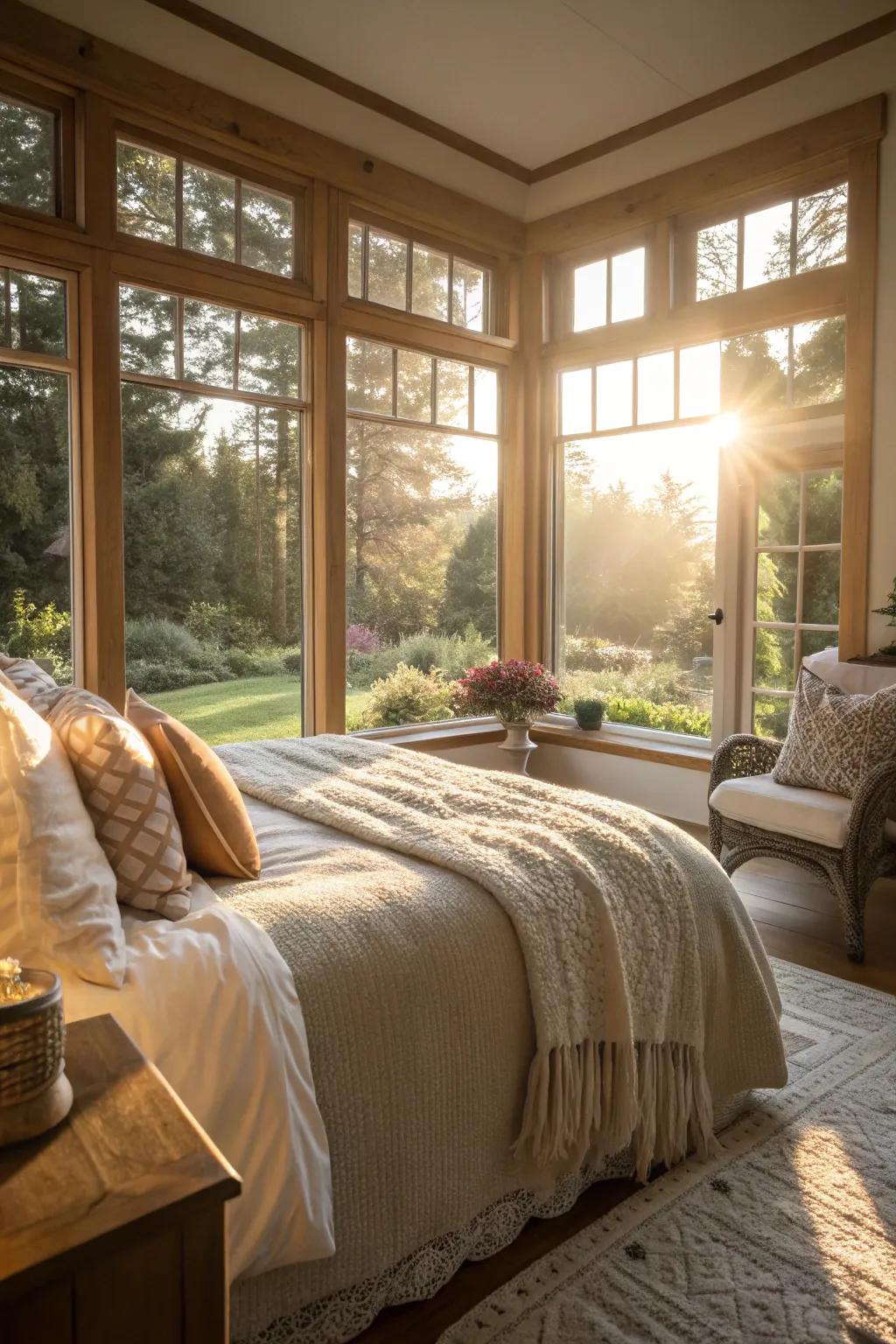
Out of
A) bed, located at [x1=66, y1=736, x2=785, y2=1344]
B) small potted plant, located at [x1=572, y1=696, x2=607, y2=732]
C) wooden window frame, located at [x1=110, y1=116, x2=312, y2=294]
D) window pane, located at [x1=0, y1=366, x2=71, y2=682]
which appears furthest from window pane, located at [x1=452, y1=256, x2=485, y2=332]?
bed, located at [x1=66, y1=736, x2=785, y2=1344]

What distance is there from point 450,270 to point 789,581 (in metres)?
2.68

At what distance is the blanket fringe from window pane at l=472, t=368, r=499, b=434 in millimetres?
4315

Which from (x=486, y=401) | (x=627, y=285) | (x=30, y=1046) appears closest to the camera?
(x=30, y=1046)

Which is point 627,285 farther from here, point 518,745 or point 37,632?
point 37,632

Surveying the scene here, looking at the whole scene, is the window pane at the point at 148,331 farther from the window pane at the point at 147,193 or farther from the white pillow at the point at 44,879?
the white pillow at the point at 44,879

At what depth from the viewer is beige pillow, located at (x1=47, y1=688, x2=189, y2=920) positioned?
1632 millimetres

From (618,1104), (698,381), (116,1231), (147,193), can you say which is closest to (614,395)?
(698,381)

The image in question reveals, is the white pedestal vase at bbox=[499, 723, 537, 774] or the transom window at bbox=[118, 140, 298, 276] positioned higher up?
the transom window at bbox=[118, 140, 298, 276]

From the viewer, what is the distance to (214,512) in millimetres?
4227

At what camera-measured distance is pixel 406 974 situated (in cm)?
157

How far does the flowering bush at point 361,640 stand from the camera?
16.1 ft

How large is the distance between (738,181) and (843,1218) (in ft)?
15.0

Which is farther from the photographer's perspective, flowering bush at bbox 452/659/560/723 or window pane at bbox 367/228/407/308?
window pane at bbox 367/228/407/308

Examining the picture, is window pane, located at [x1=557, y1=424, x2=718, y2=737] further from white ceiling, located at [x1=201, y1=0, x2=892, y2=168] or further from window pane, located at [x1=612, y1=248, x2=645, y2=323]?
white ceiling, located at [x1=201, y1=0, x2=892, y2=168]
